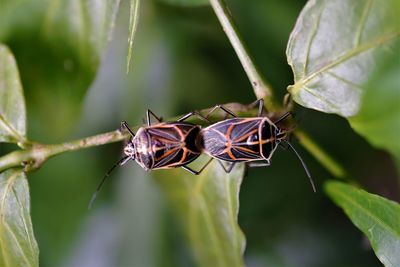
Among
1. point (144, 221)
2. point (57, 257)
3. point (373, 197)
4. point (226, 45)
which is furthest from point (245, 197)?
point (373, 197)

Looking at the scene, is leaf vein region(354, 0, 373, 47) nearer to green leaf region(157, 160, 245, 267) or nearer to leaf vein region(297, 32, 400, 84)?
leaf vein region(297, 32, 400, 84)

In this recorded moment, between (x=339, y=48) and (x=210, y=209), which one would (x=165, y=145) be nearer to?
(x=210, y=209)

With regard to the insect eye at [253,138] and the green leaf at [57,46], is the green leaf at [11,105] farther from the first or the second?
the insect eye at [253,138]

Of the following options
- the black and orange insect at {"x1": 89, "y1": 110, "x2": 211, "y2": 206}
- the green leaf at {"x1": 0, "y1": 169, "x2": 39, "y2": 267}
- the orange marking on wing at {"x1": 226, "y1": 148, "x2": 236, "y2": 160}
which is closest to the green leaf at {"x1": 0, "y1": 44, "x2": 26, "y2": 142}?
the green leaf at {"x1": 0, "y1": 169, "x2": 39, "y2": 267}

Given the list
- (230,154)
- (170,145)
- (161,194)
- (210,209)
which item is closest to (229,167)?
(230,154)

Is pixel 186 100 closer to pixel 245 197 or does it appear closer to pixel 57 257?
pixel 245 197

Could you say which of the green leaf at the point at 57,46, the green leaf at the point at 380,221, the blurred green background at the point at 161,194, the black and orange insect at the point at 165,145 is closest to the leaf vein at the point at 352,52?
the green leaf at the point at 380,221
